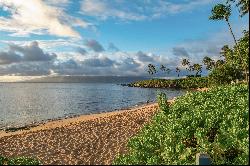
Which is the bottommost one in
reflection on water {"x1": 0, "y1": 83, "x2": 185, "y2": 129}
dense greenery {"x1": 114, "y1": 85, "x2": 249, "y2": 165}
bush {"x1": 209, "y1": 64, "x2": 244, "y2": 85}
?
reflection on water {"x1": 0, "y1": 83, "x2": 185, "y2": 129}

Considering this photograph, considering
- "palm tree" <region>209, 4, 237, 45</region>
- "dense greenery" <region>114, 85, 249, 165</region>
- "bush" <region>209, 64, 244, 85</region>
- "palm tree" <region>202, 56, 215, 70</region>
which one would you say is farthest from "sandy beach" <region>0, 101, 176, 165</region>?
"palm tree" <region>202, 56, 215, 70</region>

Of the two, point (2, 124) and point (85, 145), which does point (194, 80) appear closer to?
point (2, 124)

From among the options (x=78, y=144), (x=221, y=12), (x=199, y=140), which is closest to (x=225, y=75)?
(x=221, y=12)

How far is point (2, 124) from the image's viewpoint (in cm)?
5006

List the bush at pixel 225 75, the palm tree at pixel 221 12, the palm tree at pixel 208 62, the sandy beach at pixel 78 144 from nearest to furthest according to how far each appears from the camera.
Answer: the sandy beach at pixel 78 144 < the palm tree at pixel 221 12 < the bush at pixel 225 75 < the palm tree at pixel 208 62

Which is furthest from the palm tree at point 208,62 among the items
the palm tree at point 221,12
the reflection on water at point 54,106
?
the palm tree at point 221,12

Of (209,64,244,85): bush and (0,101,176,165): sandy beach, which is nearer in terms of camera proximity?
(0,101,176,165): sandy beach

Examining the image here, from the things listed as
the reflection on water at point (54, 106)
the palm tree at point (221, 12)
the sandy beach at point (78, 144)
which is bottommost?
the reflection on water at point (54, 106)

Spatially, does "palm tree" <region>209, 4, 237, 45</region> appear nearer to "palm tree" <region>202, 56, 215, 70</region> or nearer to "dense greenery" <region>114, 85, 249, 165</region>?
"dense greenery" <region>114, 85, 249, 165</region>

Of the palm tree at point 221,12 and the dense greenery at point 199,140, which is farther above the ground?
the palm tree at point 221,12

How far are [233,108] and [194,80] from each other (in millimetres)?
148506

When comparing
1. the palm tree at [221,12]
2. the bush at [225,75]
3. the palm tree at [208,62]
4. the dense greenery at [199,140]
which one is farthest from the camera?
the palm tree at [208,62]

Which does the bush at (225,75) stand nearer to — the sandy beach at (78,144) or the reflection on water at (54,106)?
the reflection on water at (54,106)

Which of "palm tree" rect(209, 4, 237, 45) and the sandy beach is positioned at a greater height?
"palm tree" rect(209, 4, 237, 45)
